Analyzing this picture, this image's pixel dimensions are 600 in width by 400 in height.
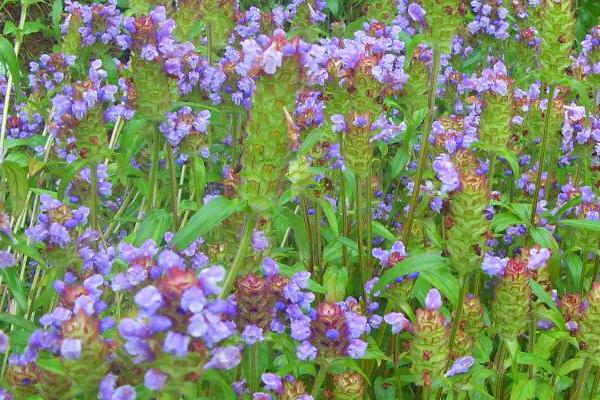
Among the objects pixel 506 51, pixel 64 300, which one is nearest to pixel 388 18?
pixel 506 51

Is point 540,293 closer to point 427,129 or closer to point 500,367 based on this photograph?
point 500,367

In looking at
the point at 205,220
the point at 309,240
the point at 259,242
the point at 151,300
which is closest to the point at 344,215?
the point at 309,240

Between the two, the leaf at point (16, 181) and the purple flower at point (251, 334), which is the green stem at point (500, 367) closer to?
the purple flower at point (251, 334)

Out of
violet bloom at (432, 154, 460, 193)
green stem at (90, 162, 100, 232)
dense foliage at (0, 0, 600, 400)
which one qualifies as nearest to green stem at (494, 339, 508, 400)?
dense foliage at (0, 0, 600, 400)

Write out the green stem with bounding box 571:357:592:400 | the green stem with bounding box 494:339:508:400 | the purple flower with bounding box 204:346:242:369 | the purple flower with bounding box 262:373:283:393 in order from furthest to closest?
the green stem with bounding box 494:339:508:400
the green stem with bounding box 571:357:592:400
the purple flower with bounding box 262:373:283:393
the purple flower with bounding box 204:346:242:369

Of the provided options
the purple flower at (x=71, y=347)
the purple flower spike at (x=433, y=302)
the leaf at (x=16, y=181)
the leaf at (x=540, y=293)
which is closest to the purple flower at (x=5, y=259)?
the leaf at (x=16, y=181)

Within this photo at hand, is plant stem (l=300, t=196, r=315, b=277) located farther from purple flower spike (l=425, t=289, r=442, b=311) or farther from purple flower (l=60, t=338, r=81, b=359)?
purple flower (l=60, t=338, r=81, b=359)

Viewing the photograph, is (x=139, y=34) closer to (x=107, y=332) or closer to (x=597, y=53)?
(x=107, y=332)
